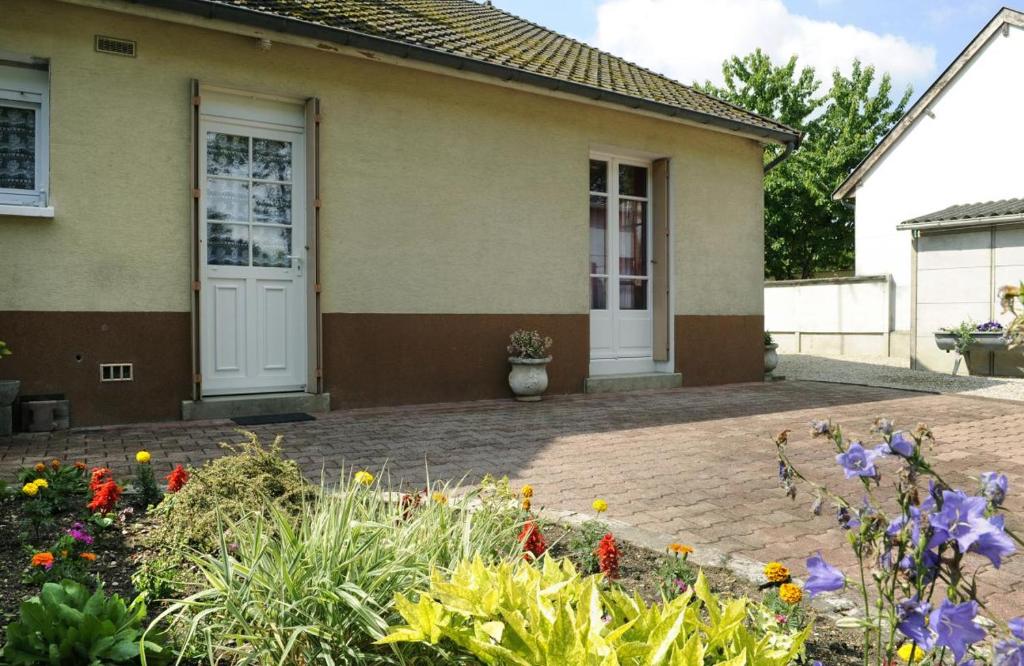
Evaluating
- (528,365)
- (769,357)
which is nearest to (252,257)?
(528,365)

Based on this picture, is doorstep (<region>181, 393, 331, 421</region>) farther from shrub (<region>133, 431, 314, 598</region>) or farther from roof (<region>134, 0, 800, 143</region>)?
shrub (<region>133, 431, 314, 598</region>)

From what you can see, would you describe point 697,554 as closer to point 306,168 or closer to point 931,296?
point 306,168

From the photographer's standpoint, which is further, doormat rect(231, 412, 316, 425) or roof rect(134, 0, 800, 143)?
roof rect(134, 0, 800, 143)

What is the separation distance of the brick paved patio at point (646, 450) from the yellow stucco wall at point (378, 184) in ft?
4.16

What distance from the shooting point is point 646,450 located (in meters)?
5.40

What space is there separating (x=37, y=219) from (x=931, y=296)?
1314cm

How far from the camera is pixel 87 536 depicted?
8.07 ft

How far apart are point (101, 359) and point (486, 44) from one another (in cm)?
519

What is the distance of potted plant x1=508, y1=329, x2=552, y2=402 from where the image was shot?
786 centimetres

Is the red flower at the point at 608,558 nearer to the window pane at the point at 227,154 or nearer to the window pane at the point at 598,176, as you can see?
the window pane at the point at 227,154

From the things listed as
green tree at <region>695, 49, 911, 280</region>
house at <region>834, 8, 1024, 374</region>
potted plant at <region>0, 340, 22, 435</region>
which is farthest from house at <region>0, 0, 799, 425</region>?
green tree at <region>695, 49, 911, 280</region>

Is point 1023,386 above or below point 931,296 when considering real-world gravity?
below

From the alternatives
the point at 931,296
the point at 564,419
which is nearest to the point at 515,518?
the point at 564,419

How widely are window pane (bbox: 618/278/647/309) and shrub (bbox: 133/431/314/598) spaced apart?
6.87 metres
